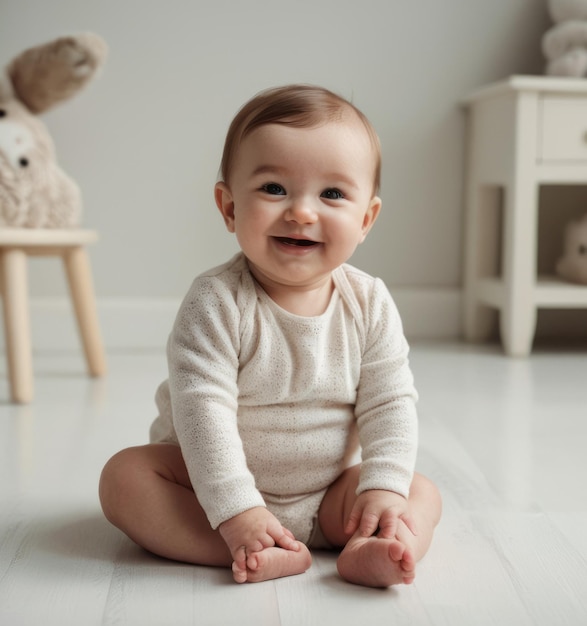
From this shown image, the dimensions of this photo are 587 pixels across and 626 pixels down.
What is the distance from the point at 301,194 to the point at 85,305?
3.22 ft

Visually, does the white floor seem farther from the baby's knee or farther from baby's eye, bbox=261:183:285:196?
baby's eye, bbox=261:183:285:196

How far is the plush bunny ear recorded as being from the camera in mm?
1763

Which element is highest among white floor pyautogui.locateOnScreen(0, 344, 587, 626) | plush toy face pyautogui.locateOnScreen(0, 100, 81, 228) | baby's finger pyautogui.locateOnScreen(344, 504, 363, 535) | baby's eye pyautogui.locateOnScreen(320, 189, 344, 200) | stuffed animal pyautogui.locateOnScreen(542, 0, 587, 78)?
stuffed animal pyautogui.locateOnScreen(542, 0, 587, 78)

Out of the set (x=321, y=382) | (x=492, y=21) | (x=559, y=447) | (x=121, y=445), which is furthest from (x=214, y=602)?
(x=492, y=21)

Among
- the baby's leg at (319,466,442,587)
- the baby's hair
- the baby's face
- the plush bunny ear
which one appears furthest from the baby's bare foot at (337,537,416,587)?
the plush bunny ear

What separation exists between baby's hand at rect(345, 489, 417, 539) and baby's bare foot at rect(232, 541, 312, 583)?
0.18ft

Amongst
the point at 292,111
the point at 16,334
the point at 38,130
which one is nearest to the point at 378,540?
the point at 292,111

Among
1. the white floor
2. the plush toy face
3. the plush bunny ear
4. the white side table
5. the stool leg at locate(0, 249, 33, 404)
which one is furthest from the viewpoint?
the white side table

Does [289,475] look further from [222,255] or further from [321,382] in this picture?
[222,255]

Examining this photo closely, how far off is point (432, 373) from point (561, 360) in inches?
13.0

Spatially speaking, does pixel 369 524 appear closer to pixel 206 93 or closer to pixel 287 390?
pixel 287 390

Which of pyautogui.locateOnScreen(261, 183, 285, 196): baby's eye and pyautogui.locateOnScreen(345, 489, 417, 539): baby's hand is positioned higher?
pyautogui.locateOnScreen(261, 183, 285, 196): baby's eye

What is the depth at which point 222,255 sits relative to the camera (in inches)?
84.4

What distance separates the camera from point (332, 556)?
88 cm
